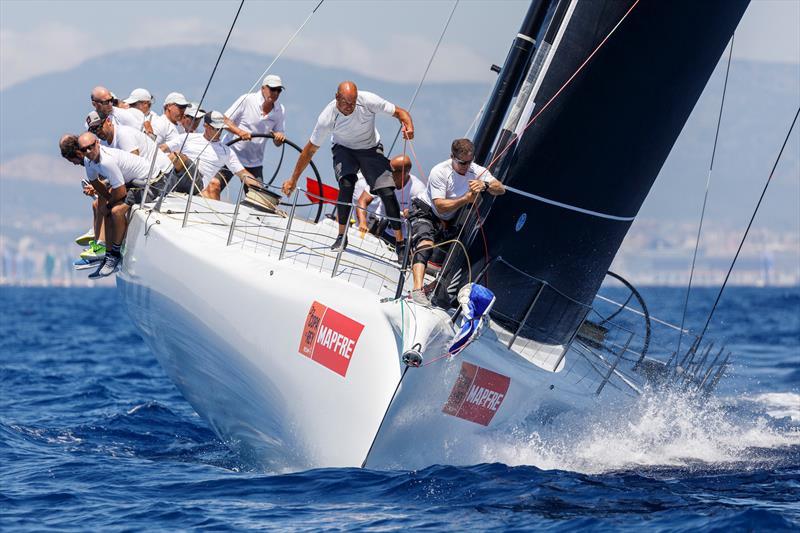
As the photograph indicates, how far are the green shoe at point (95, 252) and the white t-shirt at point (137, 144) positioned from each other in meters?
0.64

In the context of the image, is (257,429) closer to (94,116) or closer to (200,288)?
(200,288)

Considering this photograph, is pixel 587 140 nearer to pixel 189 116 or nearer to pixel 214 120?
pixel 214 120

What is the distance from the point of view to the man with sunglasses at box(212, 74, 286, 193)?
7895 mm

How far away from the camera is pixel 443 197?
6102 mm

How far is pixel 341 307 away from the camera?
18.2ft

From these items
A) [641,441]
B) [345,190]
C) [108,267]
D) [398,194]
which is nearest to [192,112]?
[108,267]

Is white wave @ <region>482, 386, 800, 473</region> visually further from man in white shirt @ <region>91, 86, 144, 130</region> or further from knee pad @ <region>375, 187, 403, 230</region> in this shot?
man in white shirt @ <region>91, 86, 144, 130</region>

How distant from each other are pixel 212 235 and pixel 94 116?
5.69 feet

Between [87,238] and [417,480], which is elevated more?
[417,480]

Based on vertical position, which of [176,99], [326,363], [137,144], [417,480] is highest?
[176,99]

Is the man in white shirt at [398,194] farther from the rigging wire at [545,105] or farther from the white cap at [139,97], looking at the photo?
the white cap at [139,97]

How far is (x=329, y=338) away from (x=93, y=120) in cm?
290

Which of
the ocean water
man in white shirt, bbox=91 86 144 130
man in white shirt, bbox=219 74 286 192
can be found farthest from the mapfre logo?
man in white shirt, bbox=91 86 144 130

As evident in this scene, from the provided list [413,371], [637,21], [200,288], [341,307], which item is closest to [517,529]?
[413,371]
